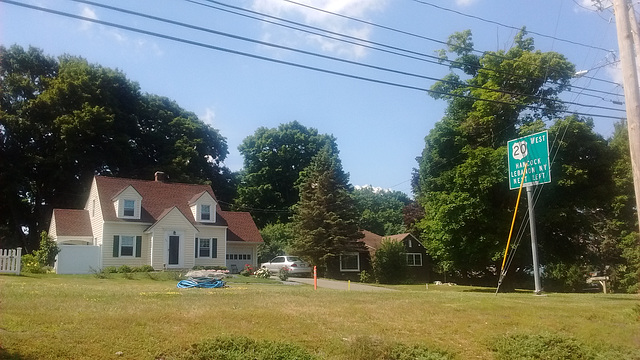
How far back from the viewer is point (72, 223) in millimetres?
37375

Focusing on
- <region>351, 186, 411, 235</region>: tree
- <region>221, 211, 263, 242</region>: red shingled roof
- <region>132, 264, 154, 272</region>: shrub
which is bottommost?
<region>132, 264, 154, 272</region>: shrub

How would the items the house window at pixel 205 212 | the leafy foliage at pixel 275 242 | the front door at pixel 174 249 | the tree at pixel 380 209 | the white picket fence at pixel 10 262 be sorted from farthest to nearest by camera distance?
the tree at pixel 380 209, the leafy foliage at pixel 275 242, the house window at pixel 205 212, the front door at pixel 174 249, the white picket fence at pixel 10 262

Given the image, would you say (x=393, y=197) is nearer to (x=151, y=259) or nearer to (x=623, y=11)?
(x=151, y=259)

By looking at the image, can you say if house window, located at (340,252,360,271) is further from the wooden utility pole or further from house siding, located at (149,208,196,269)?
the wooden utility pole

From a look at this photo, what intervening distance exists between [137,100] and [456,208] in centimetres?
3605

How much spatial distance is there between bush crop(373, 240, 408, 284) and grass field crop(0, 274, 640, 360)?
28.4 metres

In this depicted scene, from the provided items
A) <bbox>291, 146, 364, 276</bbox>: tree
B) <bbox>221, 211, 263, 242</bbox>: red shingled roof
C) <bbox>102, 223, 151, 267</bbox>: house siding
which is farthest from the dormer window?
<bbox>291, 146, 364, 276</bbox>: tree

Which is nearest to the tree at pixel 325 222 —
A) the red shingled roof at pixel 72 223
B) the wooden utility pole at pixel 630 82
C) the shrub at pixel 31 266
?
the red shingled roof at pixel 72 223

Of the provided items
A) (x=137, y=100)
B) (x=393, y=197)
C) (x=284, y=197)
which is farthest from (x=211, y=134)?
(x=393, y=197)

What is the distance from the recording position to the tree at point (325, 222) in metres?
44.0

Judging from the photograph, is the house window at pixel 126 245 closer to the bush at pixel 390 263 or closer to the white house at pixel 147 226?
the white house at pixel 147 226

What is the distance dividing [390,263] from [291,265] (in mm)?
9143

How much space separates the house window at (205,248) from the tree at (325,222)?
8.77 metres

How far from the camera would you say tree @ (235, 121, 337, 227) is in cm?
6456
